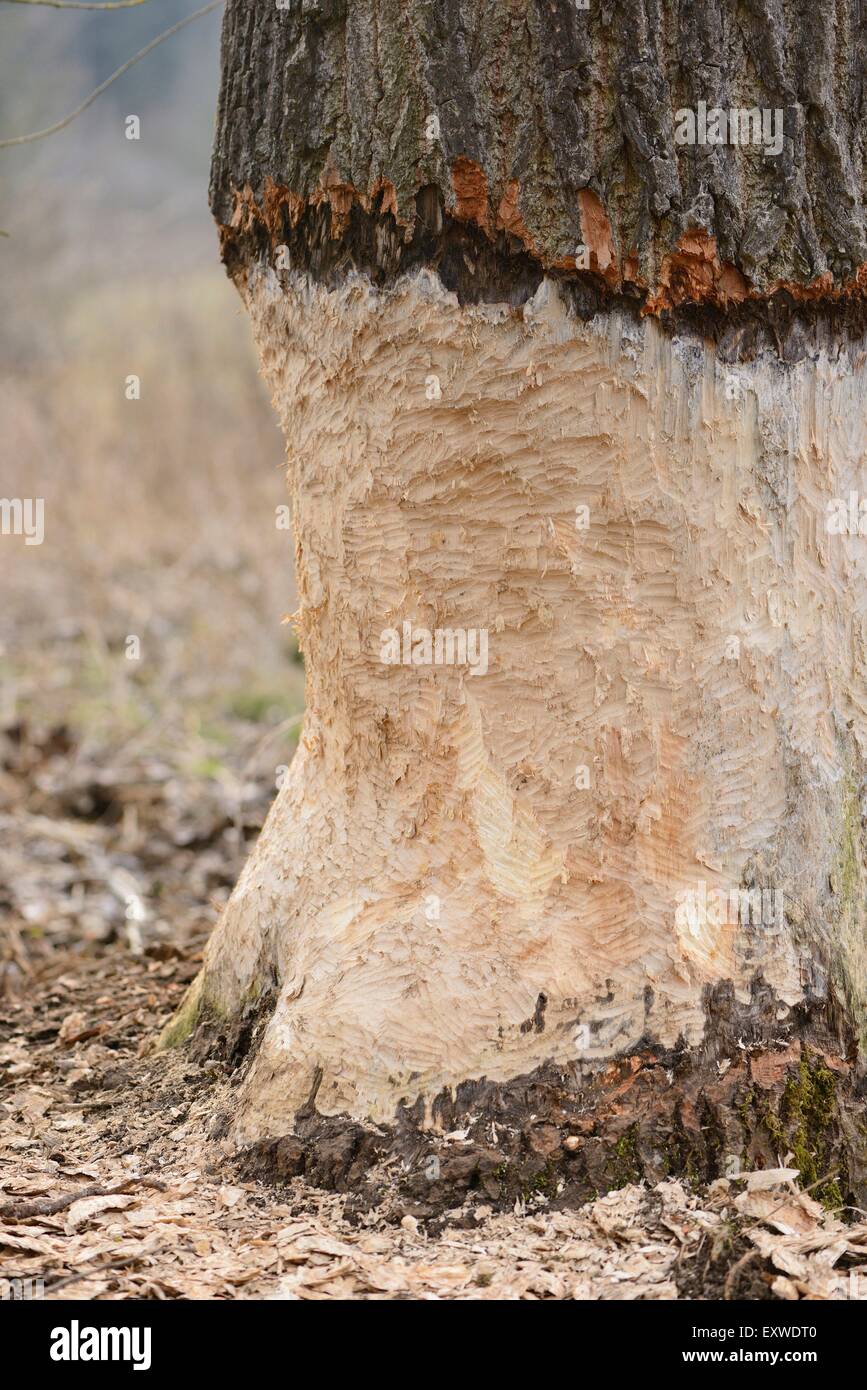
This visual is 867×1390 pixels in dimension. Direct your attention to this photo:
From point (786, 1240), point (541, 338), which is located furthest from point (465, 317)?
point (786, 1240)

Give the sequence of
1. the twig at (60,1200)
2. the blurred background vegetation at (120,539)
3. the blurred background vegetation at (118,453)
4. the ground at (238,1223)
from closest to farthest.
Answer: the ground at (238,1223), the twig at (60,1200), the blurred background vegetation at (120,539), the blurred background vegetation at (118,453)

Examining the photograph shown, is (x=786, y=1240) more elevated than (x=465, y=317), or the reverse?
(x=465, y=317)

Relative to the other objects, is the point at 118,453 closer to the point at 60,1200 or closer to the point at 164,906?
the point at 164,906

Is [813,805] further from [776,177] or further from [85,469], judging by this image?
[85,469]

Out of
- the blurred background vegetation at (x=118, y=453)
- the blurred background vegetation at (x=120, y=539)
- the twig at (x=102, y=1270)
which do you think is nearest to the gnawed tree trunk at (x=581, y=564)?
the twig at (x=102, y=1270)

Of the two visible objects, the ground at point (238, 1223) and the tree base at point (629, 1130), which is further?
the tree base at point (629, 1130)

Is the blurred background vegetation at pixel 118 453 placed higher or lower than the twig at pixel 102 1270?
higher

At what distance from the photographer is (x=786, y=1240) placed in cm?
183

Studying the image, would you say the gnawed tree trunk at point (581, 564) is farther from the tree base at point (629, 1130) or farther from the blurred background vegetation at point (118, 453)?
the blurred background vegetation at point (118, 453)

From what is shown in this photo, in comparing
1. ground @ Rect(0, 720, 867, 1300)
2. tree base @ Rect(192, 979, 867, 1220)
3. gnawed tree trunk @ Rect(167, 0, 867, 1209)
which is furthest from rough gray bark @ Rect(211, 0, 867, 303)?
ground @ Rect(0, 720, 867, 1300)

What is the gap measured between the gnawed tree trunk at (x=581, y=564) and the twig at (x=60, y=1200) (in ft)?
0.60

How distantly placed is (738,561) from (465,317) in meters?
0.62

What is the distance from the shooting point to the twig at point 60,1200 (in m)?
2.02

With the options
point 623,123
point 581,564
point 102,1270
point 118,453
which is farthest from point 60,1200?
point 118,453
